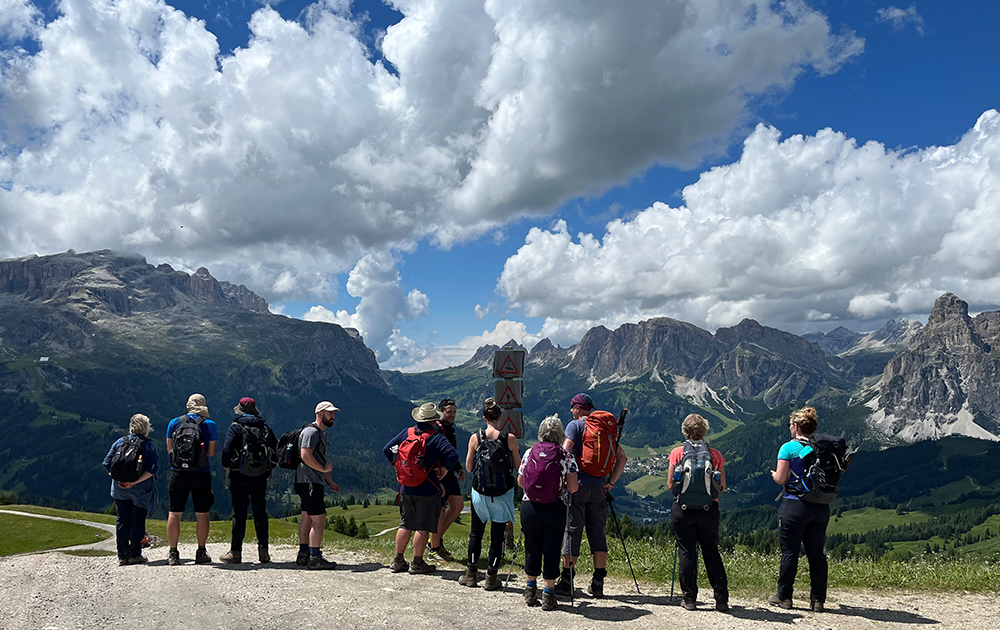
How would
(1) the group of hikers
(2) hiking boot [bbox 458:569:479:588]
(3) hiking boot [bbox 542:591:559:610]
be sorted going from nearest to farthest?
(3) hiking boot [bbox 542:591:559:610]
(1) the group of hikers
(2) hiking boot [bbox 458:569:479:588]

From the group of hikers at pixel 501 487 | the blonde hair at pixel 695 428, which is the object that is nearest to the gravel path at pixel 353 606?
the group of hikers at pixel 501 487

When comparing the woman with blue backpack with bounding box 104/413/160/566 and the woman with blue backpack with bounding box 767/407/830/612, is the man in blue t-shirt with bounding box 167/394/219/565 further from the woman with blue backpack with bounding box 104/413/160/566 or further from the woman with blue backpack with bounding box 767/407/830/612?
the woman with blue backpack with bounding box 767/407/830/612

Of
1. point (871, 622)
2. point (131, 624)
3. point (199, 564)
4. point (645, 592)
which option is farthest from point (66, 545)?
point (871, 622)

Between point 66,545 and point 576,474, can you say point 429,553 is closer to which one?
point 576,474

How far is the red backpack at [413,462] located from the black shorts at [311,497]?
2.44 metres

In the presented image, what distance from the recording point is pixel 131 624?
9.93 m

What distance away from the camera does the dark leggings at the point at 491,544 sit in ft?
40.8

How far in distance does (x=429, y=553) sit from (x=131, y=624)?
8114mm

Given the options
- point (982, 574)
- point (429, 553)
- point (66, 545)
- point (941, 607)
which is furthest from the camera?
point (66, 545)

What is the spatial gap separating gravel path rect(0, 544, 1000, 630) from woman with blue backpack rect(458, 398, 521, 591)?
59 cm

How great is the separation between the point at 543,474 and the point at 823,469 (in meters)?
5.48

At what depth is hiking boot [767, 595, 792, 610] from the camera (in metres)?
11.5

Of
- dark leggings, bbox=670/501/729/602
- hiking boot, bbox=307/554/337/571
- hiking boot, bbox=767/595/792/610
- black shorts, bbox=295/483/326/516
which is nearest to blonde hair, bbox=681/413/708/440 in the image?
dark leggings, bbox=670/501/729/602

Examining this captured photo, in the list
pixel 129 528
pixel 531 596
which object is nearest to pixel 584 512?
pixel 531 596
